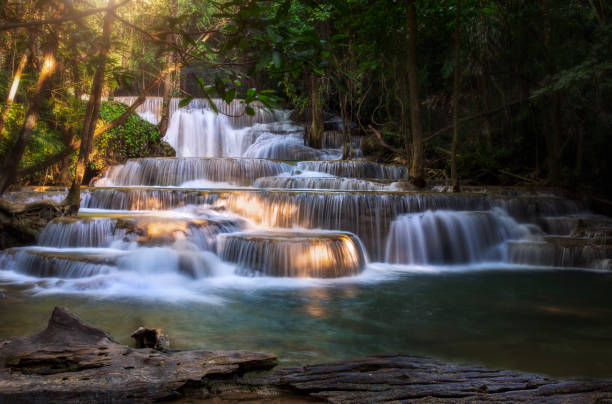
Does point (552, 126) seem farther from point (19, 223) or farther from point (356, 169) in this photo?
point (19, 223)

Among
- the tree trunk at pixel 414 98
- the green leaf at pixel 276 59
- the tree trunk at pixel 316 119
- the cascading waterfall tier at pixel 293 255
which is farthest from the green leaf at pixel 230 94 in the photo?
→ the tree trunk at pixel 316 119

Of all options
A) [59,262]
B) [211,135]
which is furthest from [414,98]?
[211,135]

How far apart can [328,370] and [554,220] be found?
8.91m

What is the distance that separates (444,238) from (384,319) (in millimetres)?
4506

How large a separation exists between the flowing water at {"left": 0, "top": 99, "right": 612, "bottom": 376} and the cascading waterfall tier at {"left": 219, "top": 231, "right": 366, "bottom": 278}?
0.02m

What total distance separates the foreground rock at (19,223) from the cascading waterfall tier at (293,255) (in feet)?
12.0

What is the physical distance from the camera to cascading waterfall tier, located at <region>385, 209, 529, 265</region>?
9.20 meters

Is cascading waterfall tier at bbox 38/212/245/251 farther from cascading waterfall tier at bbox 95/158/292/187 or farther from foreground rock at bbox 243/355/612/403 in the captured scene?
cascading waterfall tier at bbox 95/158/292/187

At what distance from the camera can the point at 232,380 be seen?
9.48ft

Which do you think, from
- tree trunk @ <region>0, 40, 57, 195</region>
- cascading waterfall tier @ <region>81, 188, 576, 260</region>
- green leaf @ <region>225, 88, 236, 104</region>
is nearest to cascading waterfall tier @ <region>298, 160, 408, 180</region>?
cascading waterfall tier @ <region>81, 188, 576, 260</region>

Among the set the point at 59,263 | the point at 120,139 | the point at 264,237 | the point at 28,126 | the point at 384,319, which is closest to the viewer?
the point at 384,319

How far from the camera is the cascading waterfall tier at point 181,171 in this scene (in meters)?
14.4

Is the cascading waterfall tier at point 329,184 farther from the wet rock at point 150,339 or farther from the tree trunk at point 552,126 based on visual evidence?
the wet rock at point 150,339

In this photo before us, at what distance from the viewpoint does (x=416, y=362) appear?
10.2 feet
